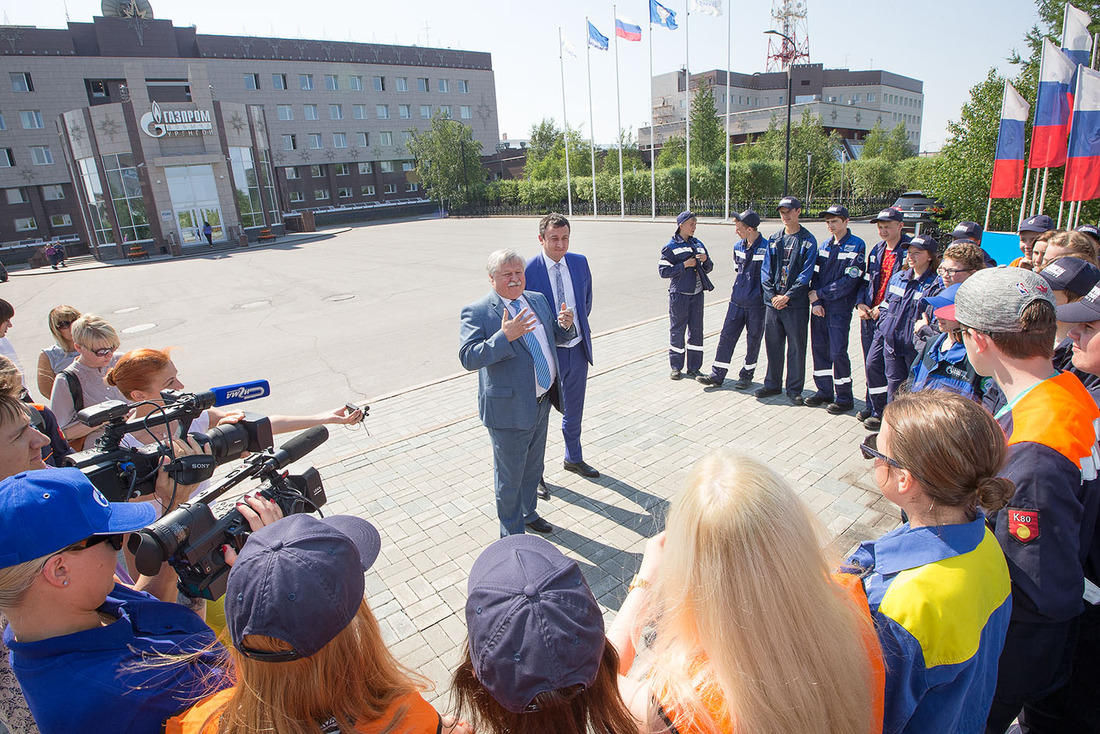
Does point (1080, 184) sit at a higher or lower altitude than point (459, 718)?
higher

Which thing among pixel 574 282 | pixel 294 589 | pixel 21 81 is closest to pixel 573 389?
pixel 574 282

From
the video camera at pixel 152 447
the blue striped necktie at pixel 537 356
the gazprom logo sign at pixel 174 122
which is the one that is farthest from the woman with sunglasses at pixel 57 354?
the gazprom logo sign at pixel 174 122

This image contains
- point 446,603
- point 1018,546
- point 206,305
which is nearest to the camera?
point 1018,546

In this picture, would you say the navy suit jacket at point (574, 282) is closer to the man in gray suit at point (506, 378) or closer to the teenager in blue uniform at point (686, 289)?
the man in gray suit at point (506, 378)

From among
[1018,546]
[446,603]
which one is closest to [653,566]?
[1018,546]

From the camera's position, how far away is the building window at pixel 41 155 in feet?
140

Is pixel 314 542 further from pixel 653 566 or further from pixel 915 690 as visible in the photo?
pixel 915 690

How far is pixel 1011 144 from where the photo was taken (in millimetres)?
9242

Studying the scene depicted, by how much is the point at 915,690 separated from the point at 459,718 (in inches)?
46.9

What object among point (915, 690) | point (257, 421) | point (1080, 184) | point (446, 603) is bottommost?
point (446, 603)

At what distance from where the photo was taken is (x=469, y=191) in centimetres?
5209

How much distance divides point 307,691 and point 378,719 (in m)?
0.18

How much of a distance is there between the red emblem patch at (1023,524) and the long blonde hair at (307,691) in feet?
6.51

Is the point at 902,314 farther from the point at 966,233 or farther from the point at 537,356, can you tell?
the point at 537,356
